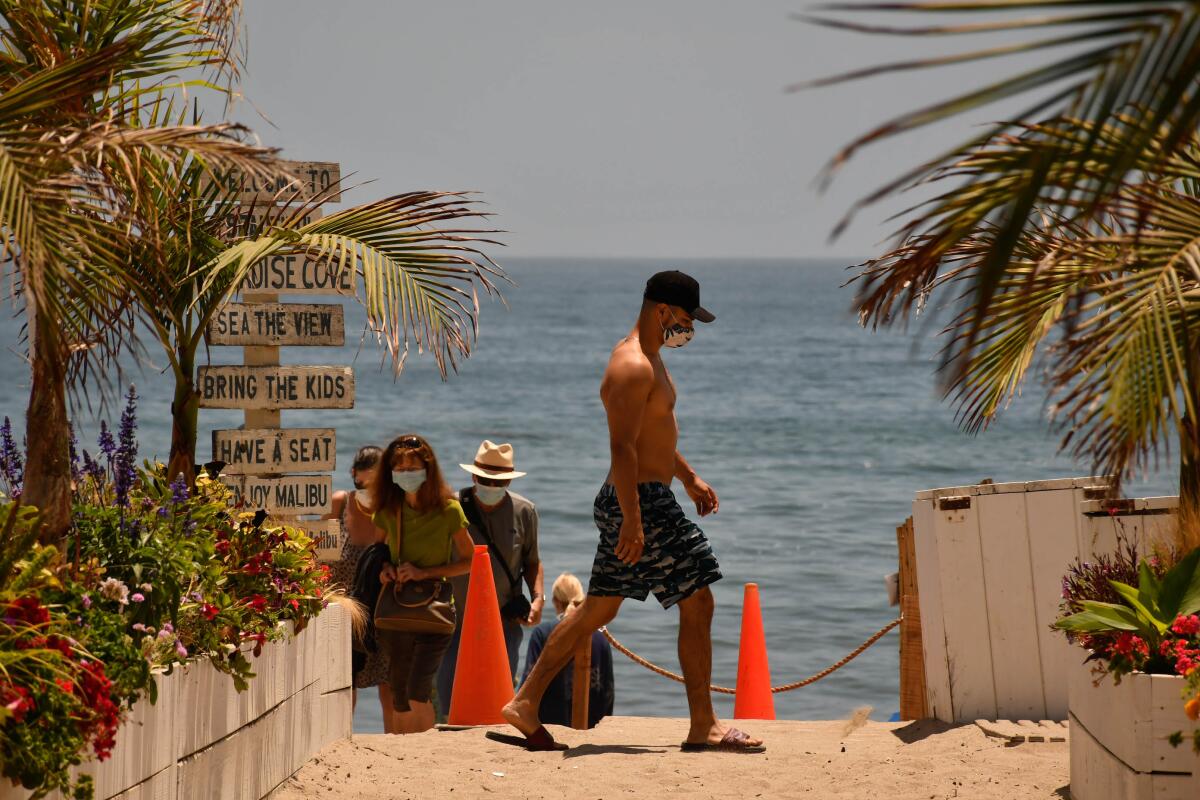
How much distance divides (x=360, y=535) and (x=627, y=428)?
2.60m

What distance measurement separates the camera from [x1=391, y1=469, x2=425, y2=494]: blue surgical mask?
748cm

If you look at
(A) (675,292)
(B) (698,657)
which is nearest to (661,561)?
(B) (698,657)

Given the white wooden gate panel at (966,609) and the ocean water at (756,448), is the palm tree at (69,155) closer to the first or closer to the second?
the ocean water at (756,448)

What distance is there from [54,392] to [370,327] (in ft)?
4.08

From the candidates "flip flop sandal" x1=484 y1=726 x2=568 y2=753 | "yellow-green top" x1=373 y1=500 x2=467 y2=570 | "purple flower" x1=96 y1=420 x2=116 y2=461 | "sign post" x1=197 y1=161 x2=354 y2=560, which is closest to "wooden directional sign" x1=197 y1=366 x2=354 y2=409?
"sign post" x1=197 y1=161 x2=354 y2=560

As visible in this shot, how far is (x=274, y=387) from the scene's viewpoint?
7.89 metres

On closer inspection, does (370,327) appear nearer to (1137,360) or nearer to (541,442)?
(1137,360)

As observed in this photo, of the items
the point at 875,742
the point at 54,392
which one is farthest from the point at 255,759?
the point at 875,742

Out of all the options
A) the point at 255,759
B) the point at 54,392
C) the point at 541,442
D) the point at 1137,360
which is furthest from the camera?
the point at 541,442

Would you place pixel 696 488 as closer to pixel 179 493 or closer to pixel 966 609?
pixel 966 609

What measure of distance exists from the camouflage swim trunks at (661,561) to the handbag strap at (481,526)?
81.1 inches

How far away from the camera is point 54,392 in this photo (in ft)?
16.4

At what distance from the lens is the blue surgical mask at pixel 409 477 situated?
7.48m

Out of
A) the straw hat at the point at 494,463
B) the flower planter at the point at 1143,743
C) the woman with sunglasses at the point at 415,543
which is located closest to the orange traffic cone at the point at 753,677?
the straw hat at the point at 494,463
